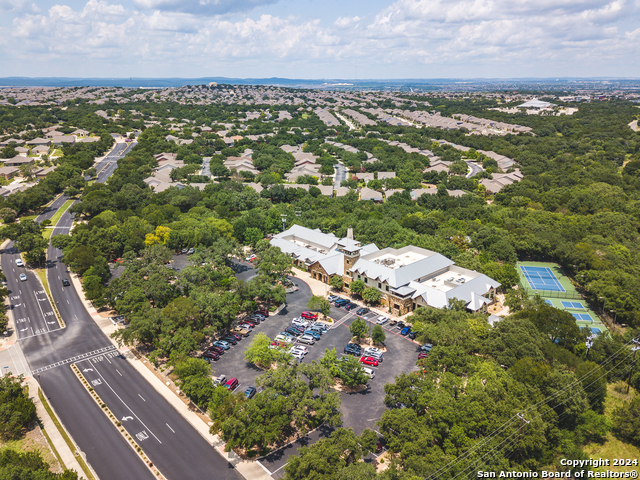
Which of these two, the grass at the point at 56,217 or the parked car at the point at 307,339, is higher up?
the grass at the point at 56,217

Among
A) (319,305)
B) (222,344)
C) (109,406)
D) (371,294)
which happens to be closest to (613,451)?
(371,294)

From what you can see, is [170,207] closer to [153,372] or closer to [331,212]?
[331,212]

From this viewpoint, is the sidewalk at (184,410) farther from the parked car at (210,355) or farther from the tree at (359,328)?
the tree at (359,328)

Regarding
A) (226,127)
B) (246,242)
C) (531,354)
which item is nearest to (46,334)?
(246,242)

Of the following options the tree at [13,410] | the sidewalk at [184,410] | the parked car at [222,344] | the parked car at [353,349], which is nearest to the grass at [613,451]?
the parked car at [353,349]

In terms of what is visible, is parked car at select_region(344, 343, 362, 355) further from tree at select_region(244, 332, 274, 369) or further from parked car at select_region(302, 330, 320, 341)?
tree at select_region(244, 332, 274, 369)

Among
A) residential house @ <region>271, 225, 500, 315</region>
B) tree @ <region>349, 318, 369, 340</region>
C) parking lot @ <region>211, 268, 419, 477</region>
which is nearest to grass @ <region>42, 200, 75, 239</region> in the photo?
residential house @ <region>271, 225, 500, 315</region>
